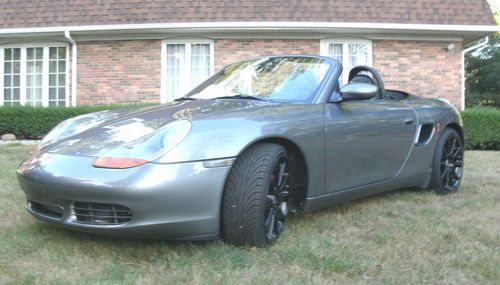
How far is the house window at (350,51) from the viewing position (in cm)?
1125

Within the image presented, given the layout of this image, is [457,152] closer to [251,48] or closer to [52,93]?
[251,48]

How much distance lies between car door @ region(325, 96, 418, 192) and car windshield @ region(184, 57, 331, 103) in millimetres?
268

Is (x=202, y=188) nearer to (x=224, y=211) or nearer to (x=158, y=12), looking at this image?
(x=224, y=211)

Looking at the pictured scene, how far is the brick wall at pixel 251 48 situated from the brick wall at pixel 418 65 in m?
1.54

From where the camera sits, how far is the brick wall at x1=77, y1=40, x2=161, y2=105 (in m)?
11.2

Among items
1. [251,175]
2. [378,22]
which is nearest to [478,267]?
[251,175]

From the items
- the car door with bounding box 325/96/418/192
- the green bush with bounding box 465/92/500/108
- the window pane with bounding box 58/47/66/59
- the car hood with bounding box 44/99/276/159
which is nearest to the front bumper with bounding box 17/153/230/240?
the car hood with bounding box 44/99/276/159

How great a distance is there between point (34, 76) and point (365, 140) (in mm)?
10022

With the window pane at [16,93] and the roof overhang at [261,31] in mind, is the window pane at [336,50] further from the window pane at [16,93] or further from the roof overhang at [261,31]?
the window pane at [16,93]

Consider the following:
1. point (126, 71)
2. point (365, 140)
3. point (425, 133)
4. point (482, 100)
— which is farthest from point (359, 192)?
point (482, 100)

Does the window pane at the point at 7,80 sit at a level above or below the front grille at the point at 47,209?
above

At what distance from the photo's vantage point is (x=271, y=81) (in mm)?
3875

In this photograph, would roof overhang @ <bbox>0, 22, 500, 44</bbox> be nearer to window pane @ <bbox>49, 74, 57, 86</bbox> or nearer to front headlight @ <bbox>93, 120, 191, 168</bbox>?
window pane @ <bbox>49, 74, 57, 86</bbox>

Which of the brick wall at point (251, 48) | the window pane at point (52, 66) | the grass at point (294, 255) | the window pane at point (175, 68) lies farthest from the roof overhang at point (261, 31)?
the grass at point (294, 255)
